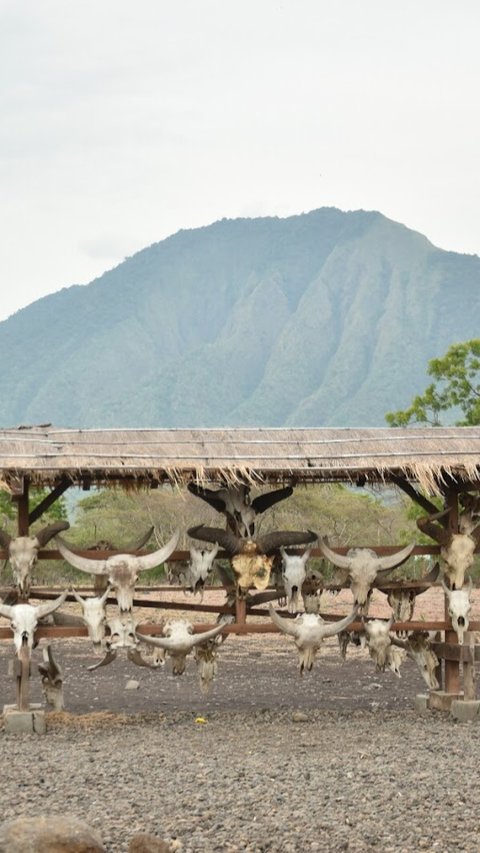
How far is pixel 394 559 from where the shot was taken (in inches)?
486

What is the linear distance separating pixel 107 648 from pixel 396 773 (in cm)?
347

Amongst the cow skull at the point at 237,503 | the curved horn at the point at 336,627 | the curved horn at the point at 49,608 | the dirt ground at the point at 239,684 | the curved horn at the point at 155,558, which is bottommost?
the dirt ground at the point at 239,684

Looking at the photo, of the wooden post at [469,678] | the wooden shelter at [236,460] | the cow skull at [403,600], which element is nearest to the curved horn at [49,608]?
the wooden shelter at [236,460]

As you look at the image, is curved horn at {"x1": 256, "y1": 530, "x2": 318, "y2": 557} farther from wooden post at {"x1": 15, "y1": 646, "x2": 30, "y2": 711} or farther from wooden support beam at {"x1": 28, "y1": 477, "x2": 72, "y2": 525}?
wooden post at {"x1": 15, "y1": 646, "x2": 30, "y2": 711}

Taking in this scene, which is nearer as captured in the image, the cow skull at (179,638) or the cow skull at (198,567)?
the cow skull at (179,638)

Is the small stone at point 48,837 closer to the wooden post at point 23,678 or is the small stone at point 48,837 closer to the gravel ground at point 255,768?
the gravel ground at point 255,768

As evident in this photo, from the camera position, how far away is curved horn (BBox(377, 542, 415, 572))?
40.3ft

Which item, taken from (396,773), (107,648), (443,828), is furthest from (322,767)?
(107,648)

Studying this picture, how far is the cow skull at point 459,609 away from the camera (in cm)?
1251

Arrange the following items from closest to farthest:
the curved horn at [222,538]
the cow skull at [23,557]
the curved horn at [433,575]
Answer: the cow skull at [23,557], the curved horn at [222,538], the curved horn at [433,575]

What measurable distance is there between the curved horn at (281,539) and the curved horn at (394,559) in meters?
0.69

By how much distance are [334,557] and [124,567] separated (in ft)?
6.63

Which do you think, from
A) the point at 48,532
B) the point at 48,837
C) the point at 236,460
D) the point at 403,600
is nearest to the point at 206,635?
the point at 236,460

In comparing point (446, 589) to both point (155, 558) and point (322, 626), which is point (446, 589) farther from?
point (155, 558)
